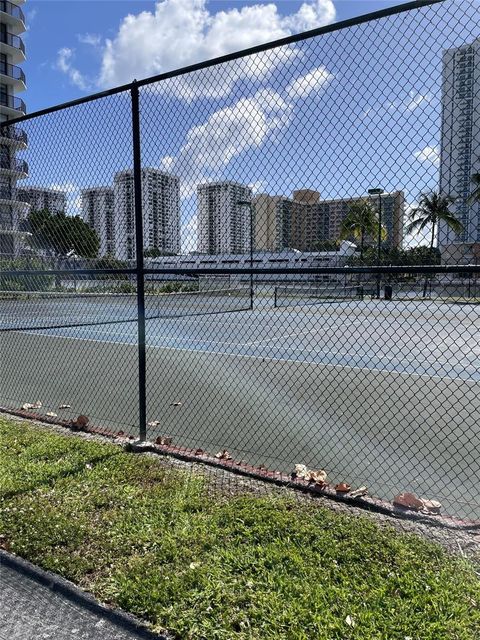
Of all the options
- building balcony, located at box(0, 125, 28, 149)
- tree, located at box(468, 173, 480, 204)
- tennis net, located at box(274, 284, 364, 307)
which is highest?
building balcony, located at box(0, 125, 28, 149)

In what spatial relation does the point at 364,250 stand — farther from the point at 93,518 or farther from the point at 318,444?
the point at 93,518

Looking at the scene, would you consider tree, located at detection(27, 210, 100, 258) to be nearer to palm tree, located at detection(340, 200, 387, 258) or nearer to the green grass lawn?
the green grass lawn

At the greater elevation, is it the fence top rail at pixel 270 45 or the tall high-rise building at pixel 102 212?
the fence top rail at pixel 270 45

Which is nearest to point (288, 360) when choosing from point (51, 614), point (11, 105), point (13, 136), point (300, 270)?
point (13, 136)

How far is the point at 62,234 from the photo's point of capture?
20.7 feet

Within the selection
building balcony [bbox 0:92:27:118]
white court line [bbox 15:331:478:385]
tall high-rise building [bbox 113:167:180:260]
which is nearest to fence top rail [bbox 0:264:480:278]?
tall high-rise building [bbox 113:167:180:260]

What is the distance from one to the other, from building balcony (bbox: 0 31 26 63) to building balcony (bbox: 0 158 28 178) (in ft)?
169

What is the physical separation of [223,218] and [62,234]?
268 cm

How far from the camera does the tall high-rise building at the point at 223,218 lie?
14.1 ft

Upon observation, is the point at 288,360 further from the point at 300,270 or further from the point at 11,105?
the point at 11,105

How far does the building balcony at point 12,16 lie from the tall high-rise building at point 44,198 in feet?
170

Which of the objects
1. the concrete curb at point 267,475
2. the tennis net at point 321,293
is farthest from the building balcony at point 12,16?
the concrete curb at point 267,475

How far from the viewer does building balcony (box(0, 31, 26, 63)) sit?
4888cm

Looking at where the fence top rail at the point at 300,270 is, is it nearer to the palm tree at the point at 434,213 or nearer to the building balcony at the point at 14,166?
the palm tree at the point at 434,213
